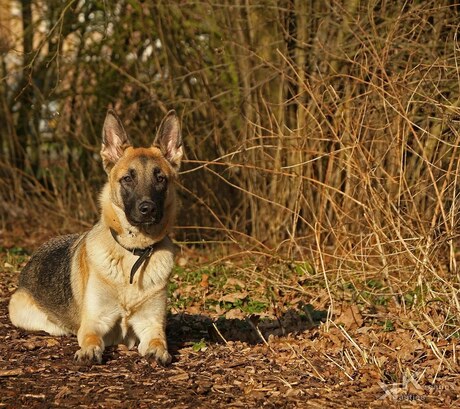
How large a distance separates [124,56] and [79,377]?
7.76 metres

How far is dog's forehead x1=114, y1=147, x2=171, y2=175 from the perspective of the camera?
696 cm

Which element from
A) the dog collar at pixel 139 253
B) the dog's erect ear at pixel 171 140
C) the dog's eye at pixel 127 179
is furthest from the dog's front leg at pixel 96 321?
the dog's erect ear at pixel 171 140

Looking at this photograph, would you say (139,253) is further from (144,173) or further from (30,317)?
(30,317)

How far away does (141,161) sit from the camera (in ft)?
22.9

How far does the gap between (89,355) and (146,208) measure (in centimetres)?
120

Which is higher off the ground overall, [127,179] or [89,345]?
[127,179]

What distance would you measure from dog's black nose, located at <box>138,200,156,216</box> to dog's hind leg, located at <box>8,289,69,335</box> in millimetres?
1437

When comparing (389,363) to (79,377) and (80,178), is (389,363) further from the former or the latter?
(80,178)

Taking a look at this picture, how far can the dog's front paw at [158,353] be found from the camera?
6359mm

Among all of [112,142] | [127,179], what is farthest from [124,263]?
[112,142]

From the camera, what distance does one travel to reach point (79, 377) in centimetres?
599

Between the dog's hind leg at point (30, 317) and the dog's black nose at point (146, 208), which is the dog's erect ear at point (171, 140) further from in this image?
the dog's hind leg at point (30, 317)

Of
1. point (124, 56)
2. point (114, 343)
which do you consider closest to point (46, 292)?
point (114, 343)

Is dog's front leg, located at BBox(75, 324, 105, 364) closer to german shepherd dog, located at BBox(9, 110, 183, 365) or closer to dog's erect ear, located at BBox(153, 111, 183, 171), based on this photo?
german shepherd dog, located at BBox(9, 110, 183, 365)
